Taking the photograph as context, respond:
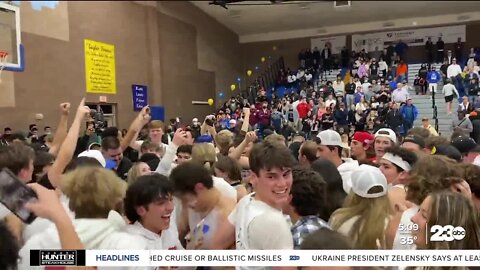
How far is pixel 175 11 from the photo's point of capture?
9.57 feet

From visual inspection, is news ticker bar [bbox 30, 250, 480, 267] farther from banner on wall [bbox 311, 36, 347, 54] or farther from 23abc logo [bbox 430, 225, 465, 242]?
banner on wall [bbox 311, 36, 347, 54]

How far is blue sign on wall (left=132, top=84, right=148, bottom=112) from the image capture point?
296 centimetres

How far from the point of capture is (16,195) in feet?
4.47

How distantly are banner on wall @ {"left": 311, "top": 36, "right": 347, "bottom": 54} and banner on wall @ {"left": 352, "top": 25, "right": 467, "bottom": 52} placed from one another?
7 cm

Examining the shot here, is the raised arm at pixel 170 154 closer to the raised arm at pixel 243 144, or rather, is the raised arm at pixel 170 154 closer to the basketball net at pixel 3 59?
the raised arm at pixel 243 144

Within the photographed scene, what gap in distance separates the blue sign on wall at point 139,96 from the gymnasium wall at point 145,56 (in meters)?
0.05

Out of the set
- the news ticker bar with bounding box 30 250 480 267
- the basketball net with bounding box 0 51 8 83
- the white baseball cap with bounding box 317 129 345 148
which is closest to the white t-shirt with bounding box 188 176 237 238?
the news ticker bar with bounding box 30 250 480 267

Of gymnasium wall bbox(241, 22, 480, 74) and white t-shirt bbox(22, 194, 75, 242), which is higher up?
gymnasium wall bbox(241, 22, 480, 74)

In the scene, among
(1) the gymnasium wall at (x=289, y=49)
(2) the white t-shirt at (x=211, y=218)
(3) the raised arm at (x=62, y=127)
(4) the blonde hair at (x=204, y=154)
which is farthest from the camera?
(1) the gymnasium wall at (x=289, y=49)

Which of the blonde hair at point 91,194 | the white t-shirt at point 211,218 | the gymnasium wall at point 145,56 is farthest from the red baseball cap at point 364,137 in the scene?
the blonde hair at point 91,194

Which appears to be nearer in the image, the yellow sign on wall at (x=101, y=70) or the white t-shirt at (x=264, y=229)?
the white t-shirt at (x=264, y=229)

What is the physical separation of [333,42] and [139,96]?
4.37 ft

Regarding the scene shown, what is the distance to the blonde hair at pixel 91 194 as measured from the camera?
4.82 feet

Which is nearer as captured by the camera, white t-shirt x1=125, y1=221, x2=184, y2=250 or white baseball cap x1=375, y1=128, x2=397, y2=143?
white t-shirt x1=125, y1=221, x2=184, y2=250
